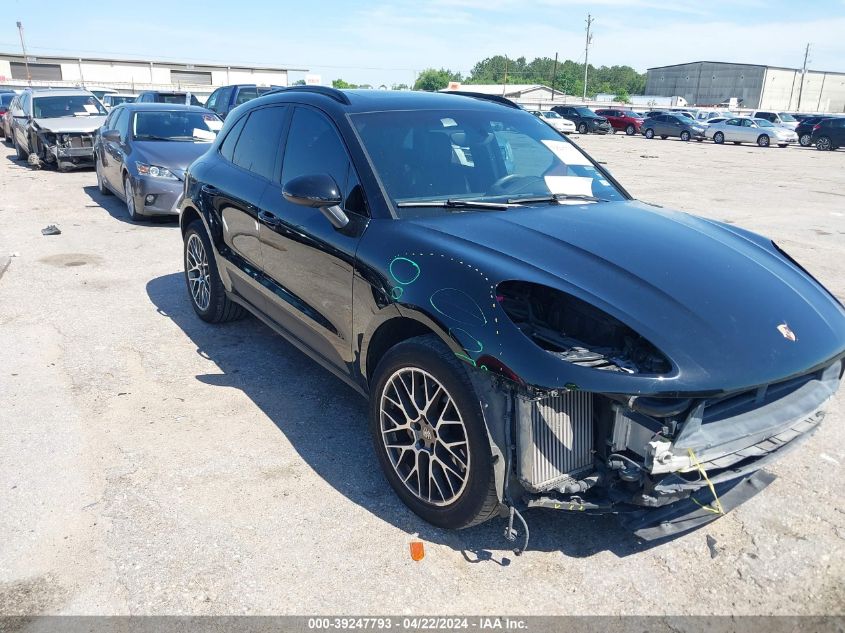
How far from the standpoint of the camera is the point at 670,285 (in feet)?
9.23

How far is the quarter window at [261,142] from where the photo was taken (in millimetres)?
4359

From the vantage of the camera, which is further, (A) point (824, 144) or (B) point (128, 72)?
(B) point (128, 72)

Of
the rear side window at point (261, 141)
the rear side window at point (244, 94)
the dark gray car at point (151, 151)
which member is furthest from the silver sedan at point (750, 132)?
the rear side window at point (261, 141)

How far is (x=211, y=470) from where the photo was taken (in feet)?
11.7

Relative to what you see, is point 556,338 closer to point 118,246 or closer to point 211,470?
point 211,470

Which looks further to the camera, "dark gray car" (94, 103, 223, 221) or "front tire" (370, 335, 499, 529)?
"dark gray car" (94, 103, 223, 221)

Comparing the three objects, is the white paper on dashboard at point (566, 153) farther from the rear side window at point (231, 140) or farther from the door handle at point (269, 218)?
the rear side window at point (231, 140)

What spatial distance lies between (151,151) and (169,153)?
0.25 m

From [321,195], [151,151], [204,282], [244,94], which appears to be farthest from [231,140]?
[244,94]

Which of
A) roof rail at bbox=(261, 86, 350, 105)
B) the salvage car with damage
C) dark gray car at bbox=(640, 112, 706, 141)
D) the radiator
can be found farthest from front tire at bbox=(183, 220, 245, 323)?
dark gray car at bbox=(640, 112, 706, 141)

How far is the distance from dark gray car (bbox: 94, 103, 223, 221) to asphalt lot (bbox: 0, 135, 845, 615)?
413 centimetres

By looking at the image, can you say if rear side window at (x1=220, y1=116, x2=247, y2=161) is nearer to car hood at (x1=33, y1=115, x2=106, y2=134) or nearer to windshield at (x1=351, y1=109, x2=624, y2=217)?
windshield at (x1=351, y1=109, x2=624, y2=217)

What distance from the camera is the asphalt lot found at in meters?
2.70

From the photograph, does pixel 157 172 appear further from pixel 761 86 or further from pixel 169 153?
pixel 761 86
